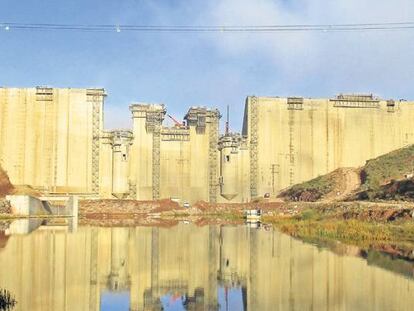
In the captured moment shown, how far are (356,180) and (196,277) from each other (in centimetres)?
4846

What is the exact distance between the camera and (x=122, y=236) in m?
28.8

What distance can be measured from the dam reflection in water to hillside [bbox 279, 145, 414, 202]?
35007mm

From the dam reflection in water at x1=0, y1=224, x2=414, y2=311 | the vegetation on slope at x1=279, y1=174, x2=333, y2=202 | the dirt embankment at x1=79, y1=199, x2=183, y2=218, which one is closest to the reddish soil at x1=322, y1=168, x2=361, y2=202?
the vegetation on slope at x1=279, y1=174, x2=333, y2=202

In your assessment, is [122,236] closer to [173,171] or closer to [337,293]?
[337,293]

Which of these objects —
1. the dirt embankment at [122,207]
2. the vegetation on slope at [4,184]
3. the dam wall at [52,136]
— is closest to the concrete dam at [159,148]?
the dam wall at [52,136]

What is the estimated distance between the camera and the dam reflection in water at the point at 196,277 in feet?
40.2

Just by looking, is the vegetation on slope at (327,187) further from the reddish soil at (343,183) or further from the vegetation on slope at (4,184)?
the vegetation on slope at (4,184)

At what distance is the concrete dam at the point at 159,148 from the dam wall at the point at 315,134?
0.37 ft

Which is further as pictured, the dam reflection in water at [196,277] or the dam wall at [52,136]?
the dam wall at [52,136]

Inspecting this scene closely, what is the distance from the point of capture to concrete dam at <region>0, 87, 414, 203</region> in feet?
205

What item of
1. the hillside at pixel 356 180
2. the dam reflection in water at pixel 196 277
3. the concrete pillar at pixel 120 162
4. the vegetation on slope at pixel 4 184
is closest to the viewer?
the dam reflection in water at pixel 196 277

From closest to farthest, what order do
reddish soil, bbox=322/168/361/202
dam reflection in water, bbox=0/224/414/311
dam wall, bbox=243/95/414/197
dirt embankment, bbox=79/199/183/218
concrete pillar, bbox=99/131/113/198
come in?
dam reflection in water, bbox=0/224/414/311
dirt embankment, bbox=79/199/183/218
reddish soil, bbox=322/168/361/202
concrete pillar, bbox=99/131/113/198
dam wall, bbox=243/95/414/197

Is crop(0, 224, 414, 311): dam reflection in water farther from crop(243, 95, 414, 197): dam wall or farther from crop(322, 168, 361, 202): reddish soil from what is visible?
crop(243, 95, 414, 197): dam wall

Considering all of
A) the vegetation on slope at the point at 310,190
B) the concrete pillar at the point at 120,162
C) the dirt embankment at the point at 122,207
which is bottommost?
the dirt embankment at the point at 122,207
